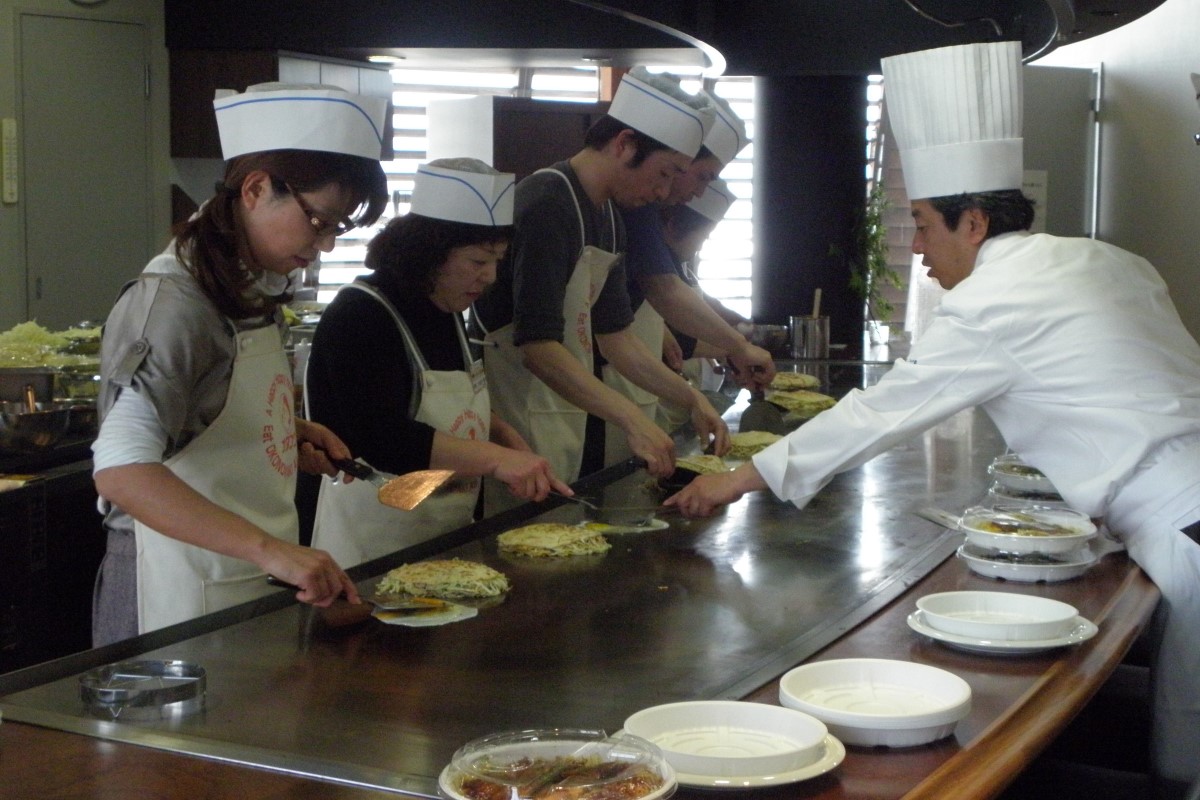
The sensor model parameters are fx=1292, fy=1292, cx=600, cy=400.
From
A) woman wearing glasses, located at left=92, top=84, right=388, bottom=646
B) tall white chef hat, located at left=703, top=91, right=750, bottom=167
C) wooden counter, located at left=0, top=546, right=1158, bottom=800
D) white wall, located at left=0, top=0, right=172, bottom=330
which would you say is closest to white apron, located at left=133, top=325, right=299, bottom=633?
woman wearing glasses, located at left=92, top=84, right=388, bottom=646

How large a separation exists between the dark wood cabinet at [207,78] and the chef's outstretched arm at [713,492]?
16.5 ft

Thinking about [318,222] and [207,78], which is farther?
[207,78]

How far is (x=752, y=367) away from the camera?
4586 mm

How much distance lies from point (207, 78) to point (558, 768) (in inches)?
259

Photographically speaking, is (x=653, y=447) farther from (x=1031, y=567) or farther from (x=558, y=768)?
(x=558, y=768)

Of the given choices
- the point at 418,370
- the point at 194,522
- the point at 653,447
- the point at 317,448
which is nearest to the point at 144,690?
the point at 194,522

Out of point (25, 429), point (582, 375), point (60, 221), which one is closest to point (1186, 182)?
point (582, 375)

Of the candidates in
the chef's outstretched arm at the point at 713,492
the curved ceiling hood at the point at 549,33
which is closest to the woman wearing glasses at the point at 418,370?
the chef's outstretched arm at the point at 713,492

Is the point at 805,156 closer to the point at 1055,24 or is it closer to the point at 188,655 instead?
the point at 1055,24

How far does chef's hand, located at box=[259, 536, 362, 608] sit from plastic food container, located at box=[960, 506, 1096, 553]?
1128mm

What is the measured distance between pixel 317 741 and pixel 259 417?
84 centimetres

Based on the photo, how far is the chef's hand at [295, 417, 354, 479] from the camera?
2.48 metres

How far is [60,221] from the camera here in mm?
6609

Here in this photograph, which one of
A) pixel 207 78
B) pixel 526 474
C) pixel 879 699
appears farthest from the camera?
pixel 207 78
